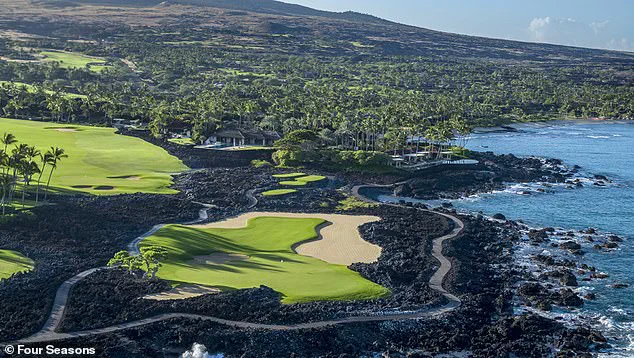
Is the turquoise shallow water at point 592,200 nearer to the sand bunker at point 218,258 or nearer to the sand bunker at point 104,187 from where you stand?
the sand bunker at point 218,258

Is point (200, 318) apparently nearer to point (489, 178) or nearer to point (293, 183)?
point (293, 183)

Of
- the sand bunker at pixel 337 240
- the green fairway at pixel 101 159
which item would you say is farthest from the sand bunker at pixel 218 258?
the green fairway at pixel 101 159

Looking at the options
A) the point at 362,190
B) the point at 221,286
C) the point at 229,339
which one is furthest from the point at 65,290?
the point at 362,190

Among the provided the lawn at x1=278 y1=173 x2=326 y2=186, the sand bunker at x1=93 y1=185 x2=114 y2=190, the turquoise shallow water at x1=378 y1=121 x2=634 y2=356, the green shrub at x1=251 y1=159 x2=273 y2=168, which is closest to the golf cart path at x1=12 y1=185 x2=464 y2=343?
the turquoise shallow water at x1=378 y1=121 x2=634 y2=356

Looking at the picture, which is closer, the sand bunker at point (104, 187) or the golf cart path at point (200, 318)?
the golf cart path at point (200, 318)

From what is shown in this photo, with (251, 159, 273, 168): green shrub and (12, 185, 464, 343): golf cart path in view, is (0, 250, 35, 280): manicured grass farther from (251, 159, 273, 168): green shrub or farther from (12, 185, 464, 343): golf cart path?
(251, 159, 273, 168): green shrub

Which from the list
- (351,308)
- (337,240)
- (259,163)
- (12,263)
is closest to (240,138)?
(259,163)
